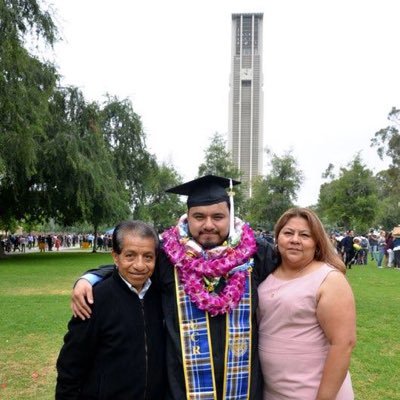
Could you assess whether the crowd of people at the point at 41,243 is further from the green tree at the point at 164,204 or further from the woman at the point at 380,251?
the woman at the point at 380,251

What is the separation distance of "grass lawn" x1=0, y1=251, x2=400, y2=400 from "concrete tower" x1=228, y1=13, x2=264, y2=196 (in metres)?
107

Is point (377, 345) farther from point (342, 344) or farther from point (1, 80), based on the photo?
point (1, 80)

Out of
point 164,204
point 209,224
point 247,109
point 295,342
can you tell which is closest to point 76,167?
point 209,224

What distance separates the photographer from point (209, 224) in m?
2.85

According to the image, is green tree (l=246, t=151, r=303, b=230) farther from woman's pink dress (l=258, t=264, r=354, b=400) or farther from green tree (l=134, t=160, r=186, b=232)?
woman's pink dress (l=258, t=264, r=354, b=400)

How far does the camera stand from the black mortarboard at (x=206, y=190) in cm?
299

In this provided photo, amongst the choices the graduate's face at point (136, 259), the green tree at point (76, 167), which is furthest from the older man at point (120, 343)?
the green tree at point (76, 167)

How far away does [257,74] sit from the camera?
125 metres

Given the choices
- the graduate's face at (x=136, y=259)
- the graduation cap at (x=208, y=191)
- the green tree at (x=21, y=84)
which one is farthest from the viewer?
the green tree at (x=21, y=84)

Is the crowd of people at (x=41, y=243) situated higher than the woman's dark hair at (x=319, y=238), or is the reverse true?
the woman's dark hair at (x=319, y=238)

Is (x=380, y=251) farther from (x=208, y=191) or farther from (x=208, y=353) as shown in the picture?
(x=208, y=353)

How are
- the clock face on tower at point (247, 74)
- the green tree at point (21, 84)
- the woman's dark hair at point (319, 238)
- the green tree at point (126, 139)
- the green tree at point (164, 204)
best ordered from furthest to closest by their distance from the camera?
the clock face on tower at point (247, 74) → the green tree at point (164, 204) → the green tree at point (126, 139) → the green tree at point (21, 84) → the woman's dark hair at point (319, 238)

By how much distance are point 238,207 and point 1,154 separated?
31928 millimetres

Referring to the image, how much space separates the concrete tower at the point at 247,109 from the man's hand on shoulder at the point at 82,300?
116m
